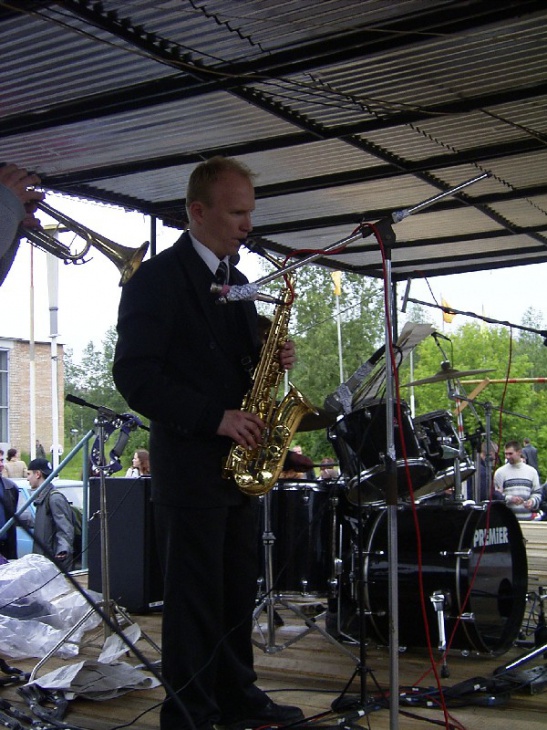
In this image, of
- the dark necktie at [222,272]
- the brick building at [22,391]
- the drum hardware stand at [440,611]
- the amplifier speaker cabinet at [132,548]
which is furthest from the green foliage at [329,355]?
the dark necktie at [222,272]

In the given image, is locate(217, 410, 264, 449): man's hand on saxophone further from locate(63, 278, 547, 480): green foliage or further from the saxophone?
locate(63, 278, 547, 480): green foliage

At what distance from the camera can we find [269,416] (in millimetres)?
3244

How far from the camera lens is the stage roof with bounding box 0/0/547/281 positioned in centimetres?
384

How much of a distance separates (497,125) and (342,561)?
109 inches

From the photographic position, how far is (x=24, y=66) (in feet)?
14.0

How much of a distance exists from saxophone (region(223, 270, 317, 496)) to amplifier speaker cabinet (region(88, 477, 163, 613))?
2.92m

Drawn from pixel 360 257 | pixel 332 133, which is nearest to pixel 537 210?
pixel 360 257

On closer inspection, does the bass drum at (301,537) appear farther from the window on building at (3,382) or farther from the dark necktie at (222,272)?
the window on building at (3,382)

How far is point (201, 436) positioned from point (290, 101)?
2576 mm

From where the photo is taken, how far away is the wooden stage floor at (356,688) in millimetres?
3436

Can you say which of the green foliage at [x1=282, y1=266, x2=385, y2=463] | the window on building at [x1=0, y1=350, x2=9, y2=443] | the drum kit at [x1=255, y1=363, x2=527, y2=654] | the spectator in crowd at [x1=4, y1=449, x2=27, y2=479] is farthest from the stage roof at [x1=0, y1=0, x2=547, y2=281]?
the green foliage at [x1=282, y1=266, x2=385, y2=463]

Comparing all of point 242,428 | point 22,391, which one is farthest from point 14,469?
point 242,428

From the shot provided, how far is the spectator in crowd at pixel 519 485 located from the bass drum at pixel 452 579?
642 centimetres

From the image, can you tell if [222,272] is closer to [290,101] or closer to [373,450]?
[373,450]
